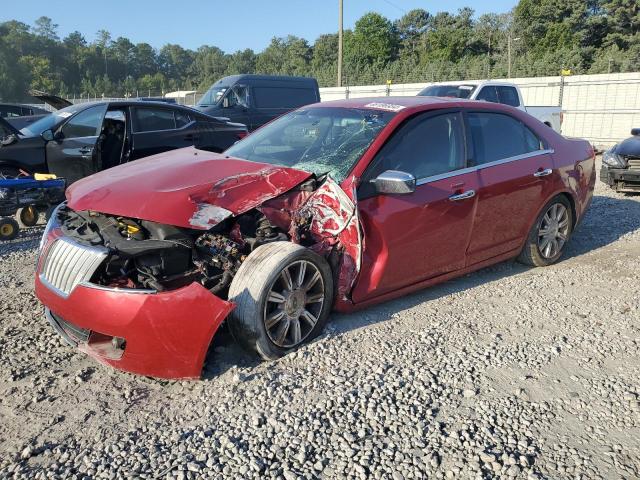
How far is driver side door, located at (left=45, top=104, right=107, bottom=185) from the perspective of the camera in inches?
295

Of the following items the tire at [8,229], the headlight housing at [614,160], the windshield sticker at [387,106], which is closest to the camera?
the windshield sticker at [387,106]

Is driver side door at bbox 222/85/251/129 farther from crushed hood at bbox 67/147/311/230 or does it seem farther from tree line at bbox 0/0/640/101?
tree line at bbox 0/0/640/101

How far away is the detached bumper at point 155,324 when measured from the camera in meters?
2.92

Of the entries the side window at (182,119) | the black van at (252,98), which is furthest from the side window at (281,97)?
the side window at (182,119)

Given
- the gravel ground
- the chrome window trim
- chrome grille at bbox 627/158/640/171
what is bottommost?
the gravel ground

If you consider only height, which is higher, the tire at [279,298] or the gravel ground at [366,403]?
the tire at [279,298]

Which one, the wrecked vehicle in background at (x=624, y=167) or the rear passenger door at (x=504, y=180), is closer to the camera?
the rear passenger door at (x=504, y=180)

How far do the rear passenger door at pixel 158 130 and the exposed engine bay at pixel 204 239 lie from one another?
13.6 feet

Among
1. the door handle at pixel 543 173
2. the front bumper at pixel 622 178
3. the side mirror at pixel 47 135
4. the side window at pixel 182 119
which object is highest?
the side window at pixel 182 119

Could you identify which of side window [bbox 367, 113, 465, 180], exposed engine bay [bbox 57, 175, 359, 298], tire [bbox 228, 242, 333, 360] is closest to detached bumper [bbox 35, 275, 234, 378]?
exposed engine bay [bbox 57, 175, 359, 298]

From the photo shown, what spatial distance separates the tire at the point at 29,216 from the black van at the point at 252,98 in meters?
6.32

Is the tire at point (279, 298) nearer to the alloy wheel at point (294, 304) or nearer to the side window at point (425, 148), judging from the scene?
the alloy wheel at point (294, 304)

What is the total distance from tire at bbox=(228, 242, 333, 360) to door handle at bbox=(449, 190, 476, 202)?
1250mm

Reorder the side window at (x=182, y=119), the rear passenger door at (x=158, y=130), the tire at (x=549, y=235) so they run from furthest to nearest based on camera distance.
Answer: the side window at (x=182, y=119) → the rear passenger door at (x=158, y=130) → the tire at (x=549, y=235)
